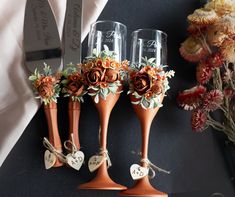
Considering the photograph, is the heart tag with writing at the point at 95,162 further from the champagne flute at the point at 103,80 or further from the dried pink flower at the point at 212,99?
the dried pink flower at the point at 212,99

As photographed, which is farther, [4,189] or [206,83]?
[206,83]

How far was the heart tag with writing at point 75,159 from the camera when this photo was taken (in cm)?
82

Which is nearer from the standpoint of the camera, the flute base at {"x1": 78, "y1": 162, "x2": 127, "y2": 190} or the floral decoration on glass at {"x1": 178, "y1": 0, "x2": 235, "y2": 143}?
the flute base at {"x1": 78, "y1": 162, "x2": 127, "y2": 190}

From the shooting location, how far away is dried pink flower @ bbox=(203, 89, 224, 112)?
88 cm

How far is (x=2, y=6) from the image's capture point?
0.85 m

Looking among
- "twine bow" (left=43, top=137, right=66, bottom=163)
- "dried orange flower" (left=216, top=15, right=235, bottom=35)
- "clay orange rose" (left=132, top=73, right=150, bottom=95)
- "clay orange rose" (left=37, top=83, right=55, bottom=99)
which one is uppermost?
"dried orange flower" (left=216, top=15, right=235, bottom=35)

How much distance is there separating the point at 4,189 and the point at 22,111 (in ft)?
0.52

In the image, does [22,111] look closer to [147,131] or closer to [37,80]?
[37,80]

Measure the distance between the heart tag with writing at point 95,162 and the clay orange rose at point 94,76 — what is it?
14cm

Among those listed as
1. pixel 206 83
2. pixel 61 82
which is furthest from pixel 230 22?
pixel 61 82

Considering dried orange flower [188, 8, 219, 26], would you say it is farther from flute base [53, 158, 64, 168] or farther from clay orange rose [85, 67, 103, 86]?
flute base [53, 158, 64, 168]

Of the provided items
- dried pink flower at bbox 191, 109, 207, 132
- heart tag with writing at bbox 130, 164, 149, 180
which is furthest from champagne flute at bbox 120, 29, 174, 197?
dried pink flower at bbox 191, 109, 207, 132

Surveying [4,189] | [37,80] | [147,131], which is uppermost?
[37,80]

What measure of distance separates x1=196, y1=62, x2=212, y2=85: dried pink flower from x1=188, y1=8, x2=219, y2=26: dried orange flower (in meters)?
0.09
